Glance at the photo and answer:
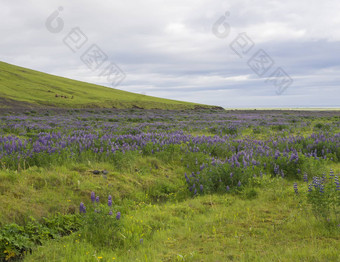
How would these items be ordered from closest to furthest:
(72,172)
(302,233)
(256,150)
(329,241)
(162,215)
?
(329,241)
(302,233)
(162,215)
(72,172)
(256,150)

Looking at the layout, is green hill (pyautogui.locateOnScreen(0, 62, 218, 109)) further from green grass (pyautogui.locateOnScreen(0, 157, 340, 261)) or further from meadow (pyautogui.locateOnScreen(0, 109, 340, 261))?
green grass (pyautogui.locateOnScreen(0, 157, 340, 261))

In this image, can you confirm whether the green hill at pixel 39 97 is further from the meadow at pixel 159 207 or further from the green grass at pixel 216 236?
the green grass at pixel 216 236

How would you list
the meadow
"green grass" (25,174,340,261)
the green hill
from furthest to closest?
the green hill, the meadow, "green grass" (25,174,340,261)

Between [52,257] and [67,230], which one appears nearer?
[52,257]

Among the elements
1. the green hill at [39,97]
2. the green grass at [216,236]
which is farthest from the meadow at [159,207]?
the green hill at [39,97]

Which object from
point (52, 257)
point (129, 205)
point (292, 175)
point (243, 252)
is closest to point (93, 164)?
point (129, 205)

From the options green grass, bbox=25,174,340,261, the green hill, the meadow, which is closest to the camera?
green grass, bbox=25,174,340,261

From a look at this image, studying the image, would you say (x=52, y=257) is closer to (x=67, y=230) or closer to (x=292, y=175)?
(x=67, y=230)

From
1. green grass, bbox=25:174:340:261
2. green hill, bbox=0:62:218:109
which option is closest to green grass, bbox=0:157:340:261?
green grass, bbox=25:174:340:261

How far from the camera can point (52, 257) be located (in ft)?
11.8

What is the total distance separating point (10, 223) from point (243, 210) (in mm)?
3876

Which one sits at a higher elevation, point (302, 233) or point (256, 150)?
point (256, 150)

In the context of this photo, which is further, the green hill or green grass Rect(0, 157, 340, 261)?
the green hill

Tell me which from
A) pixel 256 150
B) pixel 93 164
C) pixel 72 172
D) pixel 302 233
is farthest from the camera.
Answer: pixel 256 150
